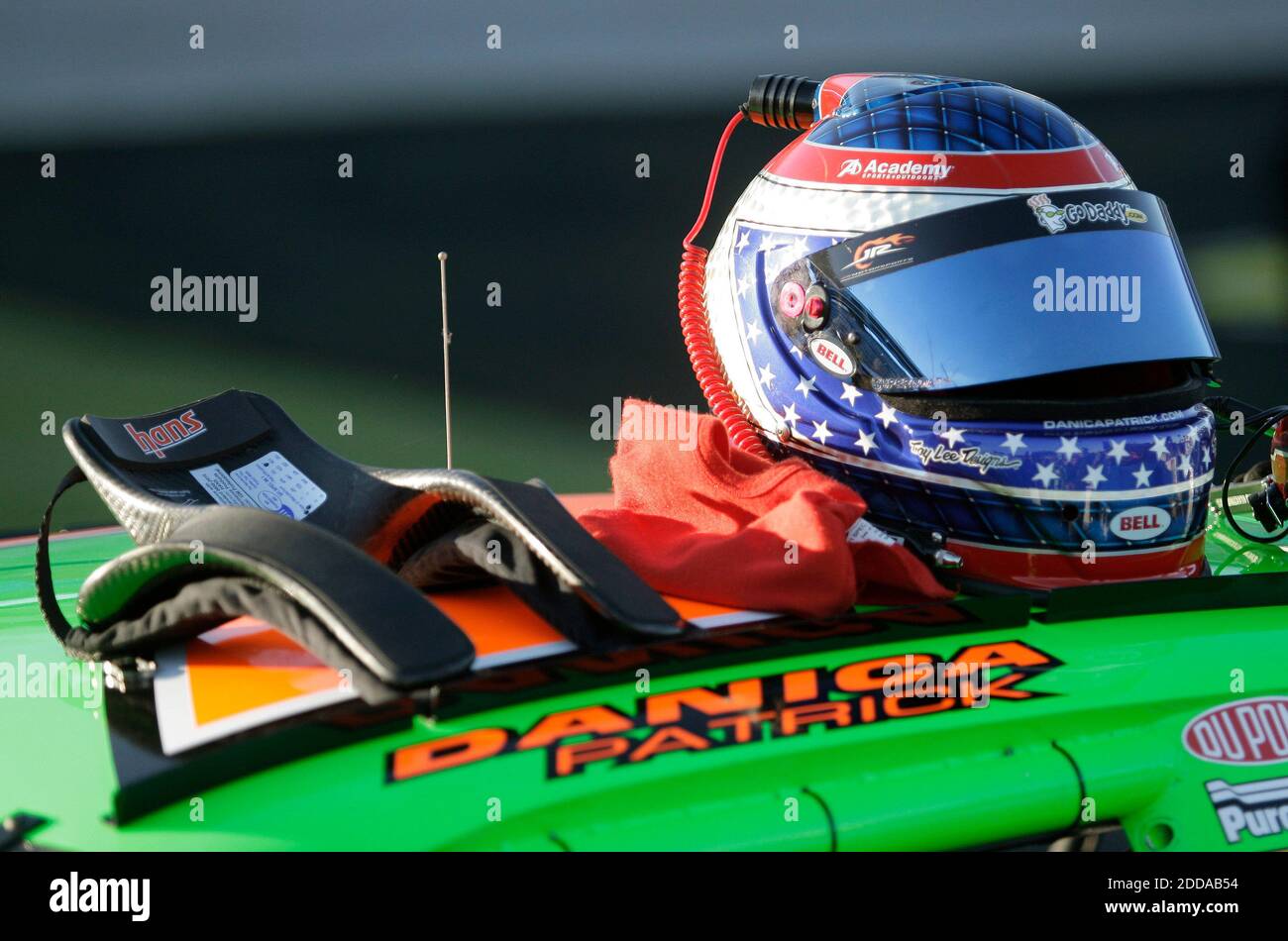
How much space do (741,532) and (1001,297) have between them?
508 millimetres

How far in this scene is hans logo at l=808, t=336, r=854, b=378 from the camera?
78.5 inches

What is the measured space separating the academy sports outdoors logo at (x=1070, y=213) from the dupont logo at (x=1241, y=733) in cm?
72

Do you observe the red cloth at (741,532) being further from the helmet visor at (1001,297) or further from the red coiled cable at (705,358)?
the helmet visor at (1001,297)

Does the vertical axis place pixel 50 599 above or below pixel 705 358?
below

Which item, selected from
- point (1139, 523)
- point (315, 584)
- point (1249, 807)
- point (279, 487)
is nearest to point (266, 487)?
point (279, 487)

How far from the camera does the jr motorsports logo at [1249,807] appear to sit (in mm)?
1632

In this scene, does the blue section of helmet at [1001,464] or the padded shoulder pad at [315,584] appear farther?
the blue section of helmet at [1001,464]

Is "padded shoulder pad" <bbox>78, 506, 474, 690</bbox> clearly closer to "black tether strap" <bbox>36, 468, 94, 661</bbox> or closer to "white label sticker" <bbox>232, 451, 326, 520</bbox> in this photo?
"black tether strap" <bbox>36, 468, 94, 661</bbox>

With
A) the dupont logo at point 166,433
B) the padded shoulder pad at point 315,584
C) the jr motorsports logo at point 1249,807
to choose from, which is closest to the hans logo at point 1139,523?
the jr motorsports logo at point 1249,807

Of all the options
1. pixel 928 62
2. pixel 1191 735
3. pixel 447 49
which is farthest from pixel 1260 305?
pixel 1191 735

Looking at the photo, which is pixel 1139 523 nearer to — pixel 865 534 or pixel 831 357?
pixel 865 534

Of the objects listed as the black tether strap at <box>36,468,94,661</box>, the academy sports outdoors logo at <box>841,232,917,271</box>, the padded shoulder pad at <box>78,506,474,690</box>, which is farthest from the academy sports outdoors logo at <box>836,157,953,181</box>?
the black tether strap at <box>36,468,94,661</box>

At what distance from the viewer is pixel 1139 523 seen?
197 cm
